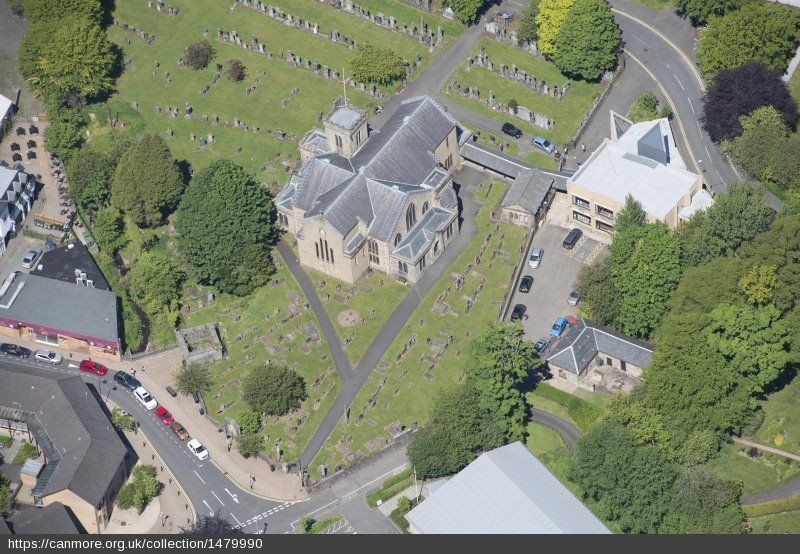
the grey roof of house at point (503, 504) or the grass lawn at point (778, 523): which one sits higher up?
the grass lawn at point (778, 523)

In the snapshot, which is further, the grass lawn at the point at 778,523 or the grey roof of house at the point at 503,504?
the grass lawn at the point at 778,523

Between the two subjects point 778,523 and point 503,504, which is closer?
point 503,504

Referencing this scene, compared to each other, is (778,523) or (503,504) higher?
(778,523)

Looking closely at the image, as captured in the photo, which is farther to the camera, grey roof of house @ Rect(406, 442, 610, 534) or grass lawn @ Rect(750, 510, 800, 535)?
grass lawn @ Rect(750, 510, 800, 535)
